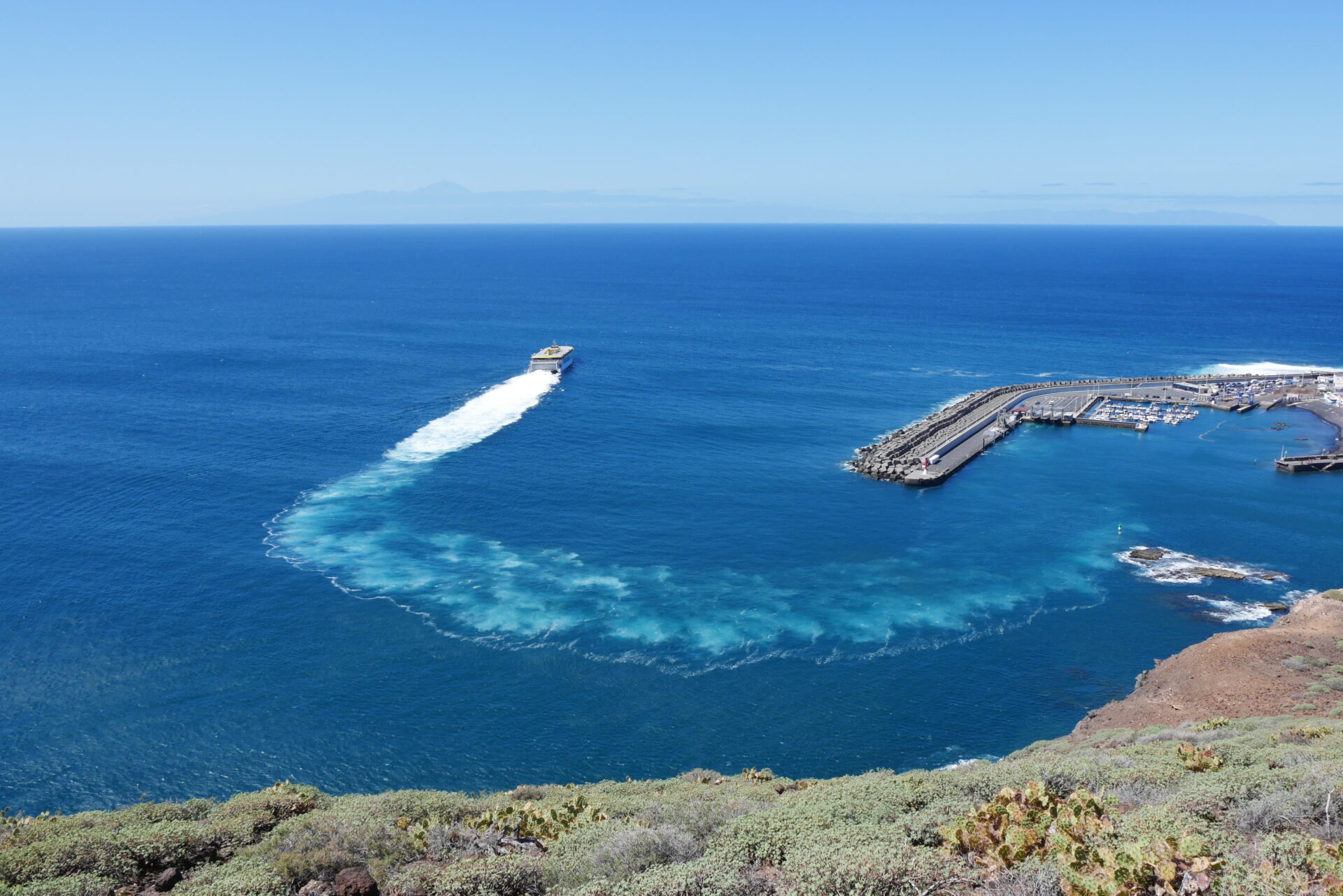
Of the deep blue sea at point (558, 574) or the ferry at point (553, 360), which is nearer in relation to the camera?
the deep blue sea at point (558, 574)

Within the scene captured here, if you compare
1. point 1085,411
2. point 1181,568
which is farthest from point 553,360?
point 1181,568

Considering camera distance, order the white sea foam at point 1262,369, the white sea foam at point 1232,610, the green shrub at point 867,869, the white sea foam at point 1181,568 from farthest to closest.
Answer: the white sea foam at point 1262,369 → the white sea foam at point 1181,568 → the white sea foam at point 1232,610 → the green shrub at point 867,869

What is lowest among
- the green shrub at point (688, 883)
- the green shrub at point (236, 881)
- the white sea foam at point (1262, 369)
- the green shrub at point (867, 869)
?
the green shrub at point (236, 881)

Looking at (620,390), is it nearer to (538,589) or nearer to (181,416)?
(181,416)

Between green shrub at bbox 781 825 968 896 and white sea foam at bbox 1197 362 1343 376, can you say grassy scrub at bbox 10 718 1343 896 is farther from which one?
white sea foam at bbox 1197 362 1343 376

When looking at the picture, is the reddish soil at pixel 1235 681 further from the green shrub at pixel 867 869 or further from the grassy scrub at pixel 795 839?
the green shrub at pixel 867 869

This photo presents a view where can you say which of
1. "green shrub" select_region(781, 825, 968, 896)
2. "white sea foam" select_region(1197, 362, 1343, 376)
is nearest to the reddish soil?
"green shrub" select_region(781, 825, 968, 896)

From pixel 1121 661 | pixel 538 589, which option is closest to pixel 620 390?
pixel 538 589

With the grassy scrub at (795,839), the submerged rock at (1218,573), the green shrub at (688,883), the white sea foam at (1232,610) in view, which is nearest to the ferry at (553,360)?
the submerged rock at (1218,573)
